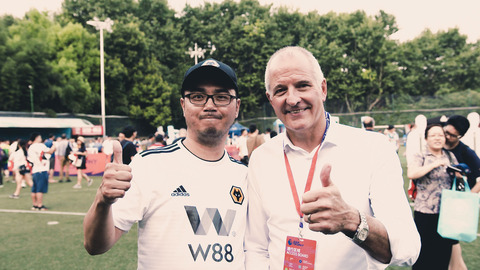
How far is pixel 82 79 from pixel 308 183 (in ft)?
125

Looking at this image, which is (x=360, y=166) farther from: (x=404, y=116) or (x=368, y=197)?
(x=404, y=116)

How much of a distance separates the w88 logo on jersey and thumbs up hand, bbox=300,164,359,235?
33.5 inches

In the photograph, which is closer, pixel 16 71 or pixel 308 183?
pixel 308 183

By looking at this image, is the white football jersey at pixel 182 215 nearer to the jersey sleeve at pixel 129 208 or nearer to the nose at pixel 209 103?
the jersey sleeve at pixel 129 208

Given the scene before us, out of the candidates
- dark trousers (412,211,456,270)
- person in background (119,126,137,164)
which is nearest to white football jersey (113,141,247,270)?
dark trousers (412,211,456,270)

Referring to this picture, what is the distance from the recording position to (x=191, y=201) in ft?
7.07

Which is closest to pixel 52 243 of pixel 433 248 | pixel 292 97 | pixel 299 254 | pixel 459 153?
pixel 299 254

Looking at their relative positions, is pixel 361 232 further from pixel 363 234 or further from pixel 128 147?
pixel 128 147

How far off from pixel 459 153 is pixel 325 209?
398 centimetres

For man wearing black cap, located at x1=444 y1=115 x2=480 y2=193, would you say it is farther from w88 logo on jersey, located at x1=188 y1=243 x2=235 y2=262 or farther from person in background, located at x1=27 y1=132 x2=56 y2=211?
person in background, located at x1=27 y1=132 x2=56 y2=211

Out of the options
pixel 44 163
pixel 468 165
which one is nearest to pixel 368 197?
pixel 468 165

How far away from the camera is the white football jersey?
207cm

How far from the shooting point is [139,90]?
41.1m

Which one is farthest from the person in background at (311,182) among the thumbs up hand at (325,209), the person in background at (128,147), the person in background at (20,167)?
the person in background at (20,167)
